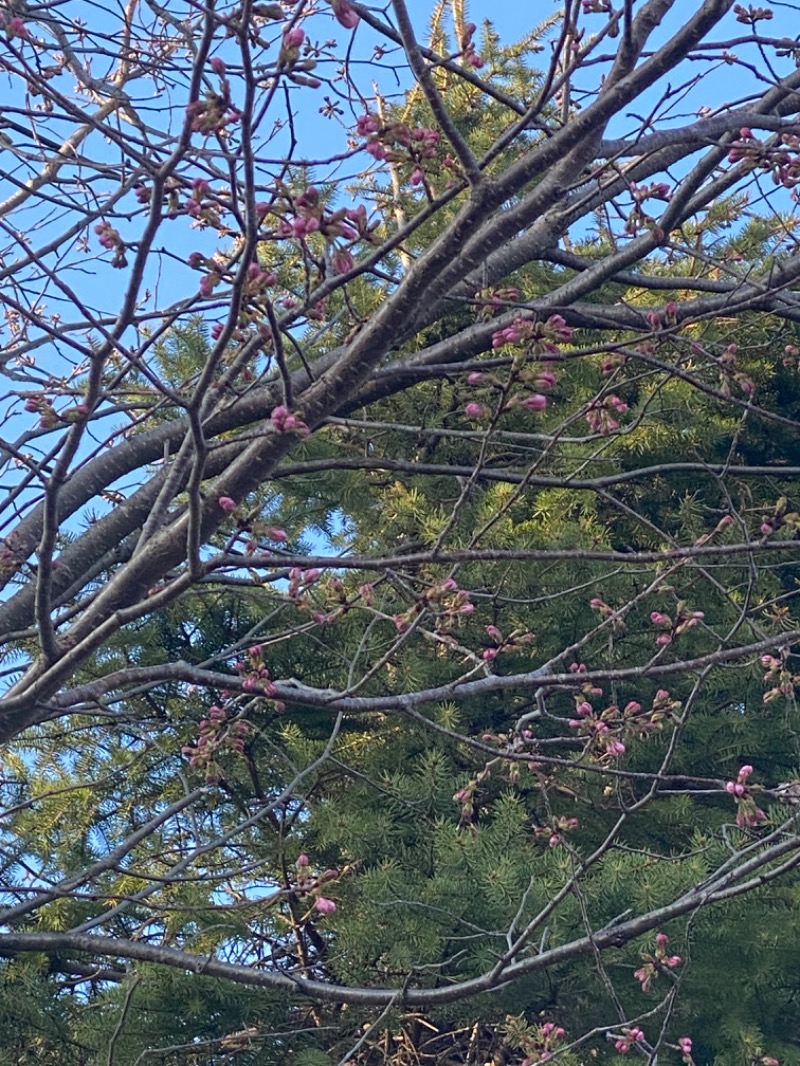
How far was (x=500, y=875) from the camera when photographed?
14.4 ft

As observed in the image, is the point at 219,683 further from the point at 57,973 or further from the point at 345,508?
the point at 345,508

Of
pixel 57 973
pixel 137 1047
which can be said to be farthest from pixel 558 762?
pixel 57 973

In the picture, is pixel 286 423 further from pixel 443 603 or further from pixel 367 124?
pixel 443 603

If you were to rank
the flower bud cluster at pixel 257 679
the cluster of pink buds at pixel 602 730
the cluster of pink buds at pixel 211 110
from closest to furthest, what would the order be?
the cluster of pink buds at pixel 211 110
the flower bud cluster at pixel 257 679
the cluster of pink buds at pixel 602 730

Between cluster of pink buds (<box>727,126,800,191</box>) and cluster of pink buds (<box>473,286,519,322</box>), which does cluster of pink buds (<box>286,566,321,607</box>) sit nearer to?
cluster of pink buds (<box>473,286,519,322</box>)

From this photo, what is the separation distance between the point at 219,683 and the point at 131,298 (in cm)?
129

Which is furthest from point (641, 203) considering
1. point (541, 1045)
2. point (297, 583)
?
point (541, 1045)

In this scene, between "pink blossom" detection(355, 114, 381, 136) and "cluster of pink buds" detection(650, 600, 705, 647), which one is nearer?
"pink blossom" detection(355, 114, 381, 136)

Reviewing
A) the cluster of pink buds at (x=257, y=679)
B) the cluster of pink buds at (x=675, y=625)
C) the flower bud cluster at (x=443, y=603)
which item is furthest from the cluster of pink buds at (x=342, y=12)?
the cluster of pink buds at (x=675, y=625)

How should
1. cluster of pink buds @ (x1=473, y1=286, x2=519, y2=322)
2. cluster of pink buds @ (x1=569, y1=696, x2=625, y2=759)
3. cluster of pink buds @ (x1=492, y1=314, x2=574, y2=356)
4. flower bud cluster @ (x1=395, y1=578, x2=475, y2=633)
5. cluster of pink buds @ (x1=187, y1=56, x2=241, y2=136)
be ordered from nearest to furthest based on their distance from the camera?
1. cluster of pink buds @ (x1=187, y1=56, x2=241, y2=136)
2. cluster of pink buds @ (x1=492, y1=314, x2=574, y2=356)
3. cluster of pink buds @ (x1=473, y1=286, x2=519, y2=322)
4. flower bud cluster @ (x1=395, y1=578, x2=475, y2=633)
5. cluster of pink buds @ (x1=569, y1=696, x2=625, y2=759)

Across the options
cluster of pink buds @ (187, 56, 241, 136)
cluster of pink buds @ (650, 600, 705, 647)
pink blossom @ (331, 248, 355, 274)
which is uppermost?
cluster of pink buds @ (187, 56, 241, 136)

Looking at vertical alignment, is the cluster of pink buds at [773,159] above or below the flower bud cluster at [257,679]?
above

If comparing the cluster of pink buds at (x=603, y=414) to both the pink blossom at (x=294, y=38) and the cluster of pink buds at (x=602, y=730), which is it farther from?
the pink blossom at (x=294, y=38)

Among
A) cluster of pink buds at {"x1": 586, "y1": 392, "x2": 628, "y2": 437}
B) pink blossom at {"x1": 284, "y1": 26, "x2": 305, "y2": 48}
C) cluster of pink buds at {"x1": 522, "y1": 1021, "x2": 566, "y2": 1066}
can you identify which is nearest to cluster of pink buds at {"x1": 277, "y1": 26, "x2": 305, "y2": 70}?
pink blossom at {"x1": 284, "y1": 26, "x2": 305, "y2": 48}
